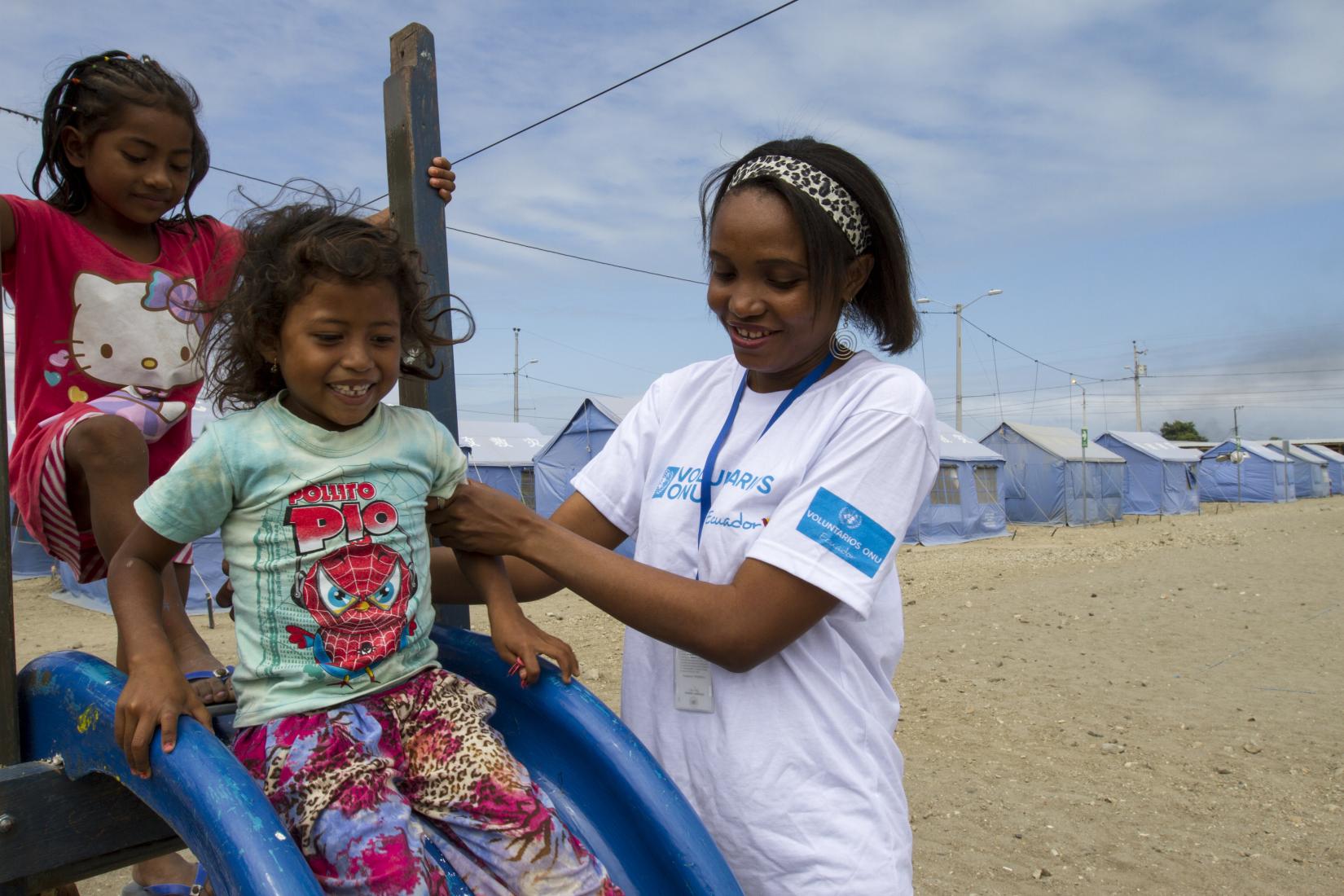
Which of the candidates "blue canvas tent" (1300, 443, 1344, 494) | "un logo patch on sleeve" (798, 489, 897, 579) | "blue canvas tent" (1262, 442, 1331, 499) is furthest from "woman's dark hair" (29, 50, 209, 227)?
"blue canvas tent" (1300, 443, 1344, 494)

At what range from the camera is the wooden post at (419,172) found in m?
2.32

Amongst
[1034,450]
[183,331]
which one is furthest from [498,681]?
[1034,450]

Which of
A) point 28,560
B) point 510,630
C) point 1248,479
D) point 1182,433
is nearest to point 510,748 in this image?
point 510,630

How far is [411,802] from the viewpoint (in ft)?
5.15

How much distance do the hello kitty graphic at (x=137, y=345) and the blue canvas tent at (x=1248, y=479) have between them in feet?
153

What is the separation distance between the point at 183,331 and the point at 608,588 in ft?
4.50

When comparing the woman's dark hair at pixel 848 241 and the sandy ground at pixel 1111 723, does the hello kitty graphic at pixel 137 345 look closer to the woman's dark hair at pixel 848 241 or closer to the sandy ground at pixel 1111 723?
the woman's dark hair at pixel 848 241

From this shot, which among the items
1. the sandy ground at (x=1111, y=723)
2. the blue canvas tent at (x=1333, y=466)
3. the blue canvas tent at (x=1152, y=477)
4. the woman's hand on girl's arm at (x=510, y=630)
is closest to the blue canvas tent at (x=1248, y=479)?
the blue canvas tent at (x=1152, y=477)

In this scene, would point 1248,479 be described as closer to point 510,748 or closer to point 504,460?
point 504,460

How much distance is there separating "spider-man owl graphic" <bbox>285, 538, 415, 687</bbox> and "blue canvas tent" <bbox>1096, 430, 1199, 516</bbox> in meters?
33.3

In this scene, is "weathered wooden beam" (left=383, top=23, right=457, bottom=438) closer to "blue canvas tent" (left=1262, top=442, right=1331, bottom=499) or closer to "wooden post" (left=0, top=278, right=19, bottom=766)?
"wooden post" (left=0, top=278, right=19, bottom=766)

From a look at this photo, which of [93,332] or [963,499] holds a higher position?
[93,332]

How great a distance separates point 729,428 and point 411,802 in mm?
807

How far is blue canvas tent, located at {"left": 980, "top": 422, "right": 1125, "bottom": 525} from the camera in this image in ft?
91.0
